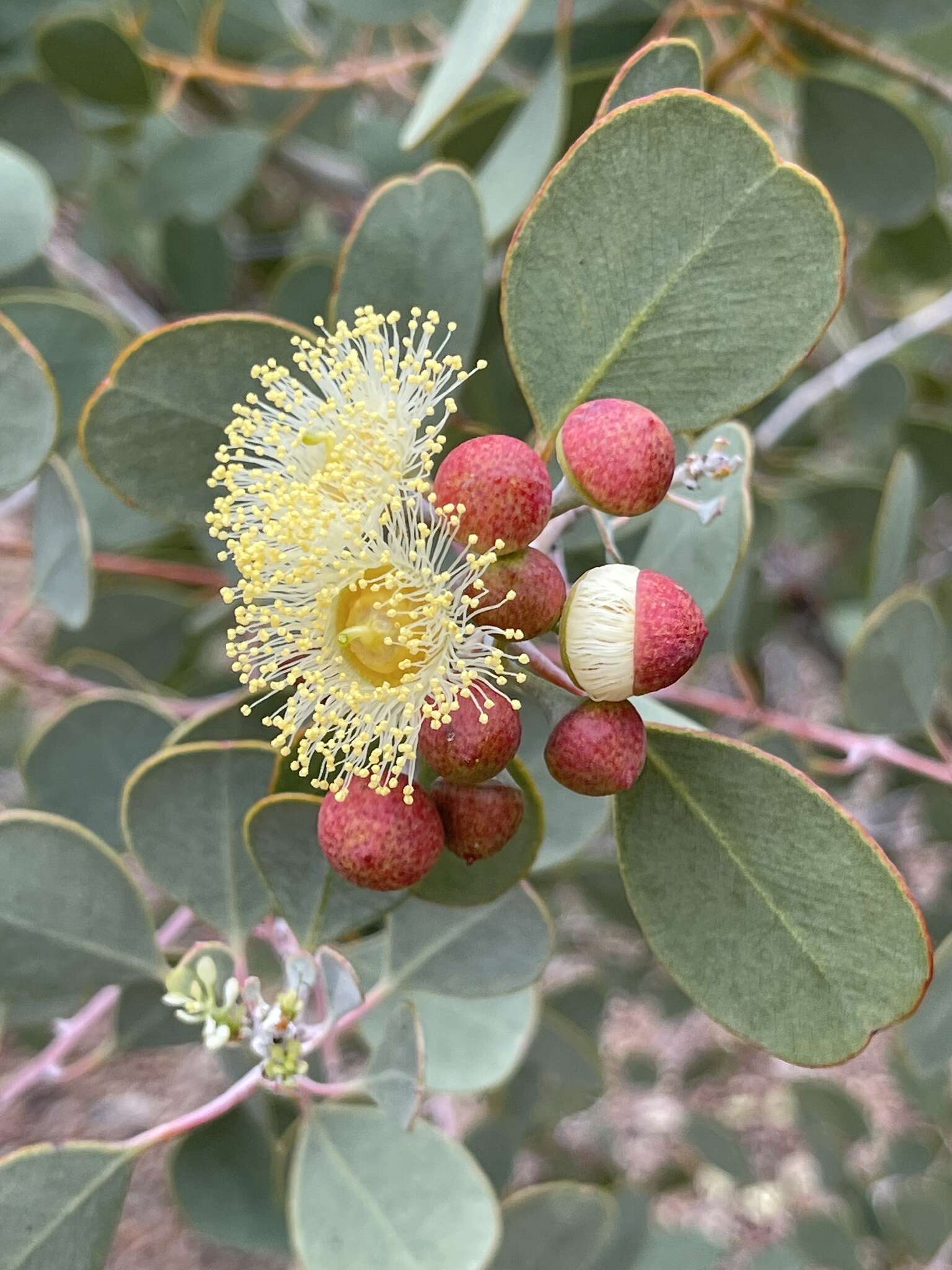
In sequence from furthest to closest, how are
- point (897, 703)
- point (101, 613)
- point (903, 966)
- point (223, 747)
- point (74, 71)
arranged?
point (101, 613), point (74, 71), point (897, 703), point (223, 747), point (903, 966)

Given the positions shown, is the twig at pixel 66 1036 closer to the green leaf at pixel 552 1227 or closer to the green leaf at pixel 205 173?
the green leaf at pixel 552 1227

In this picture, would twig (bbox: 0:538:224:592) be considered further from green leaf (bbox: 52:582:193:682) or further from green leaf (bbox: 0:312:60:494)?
green leaf (bbox: 0:312:60:494)

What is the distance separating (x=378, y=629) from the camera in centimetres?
76

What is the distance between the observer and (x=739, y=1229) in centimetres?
265

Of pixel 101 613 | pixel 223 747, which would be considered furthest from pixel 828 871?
pixel 101 613

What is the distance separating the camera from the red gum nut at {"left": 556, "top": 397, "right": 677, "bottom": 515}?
69cm

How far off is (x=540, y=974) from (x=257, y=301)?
198cm

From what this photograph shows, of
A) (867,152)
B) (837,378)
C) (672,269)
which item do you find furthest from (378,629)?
(837,378)

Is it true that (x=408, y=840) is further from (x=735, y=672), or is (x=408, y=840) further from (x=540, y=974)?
(x=735, y=672)

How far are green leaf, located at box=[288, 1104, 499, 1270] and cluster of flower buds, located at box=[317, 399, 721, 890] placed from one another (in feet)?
1.42

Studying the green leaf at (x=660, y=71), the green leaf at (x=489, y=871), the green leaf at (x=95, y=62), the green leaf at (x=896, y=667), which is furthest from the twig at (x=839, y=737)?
the green leaf at (x=95, y=62)

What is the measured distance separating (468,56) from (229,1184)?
4.52ft

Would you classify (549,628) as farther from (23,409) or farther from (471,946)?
(23,409)

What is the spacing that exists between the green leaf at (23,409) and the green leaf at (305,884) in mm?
407
